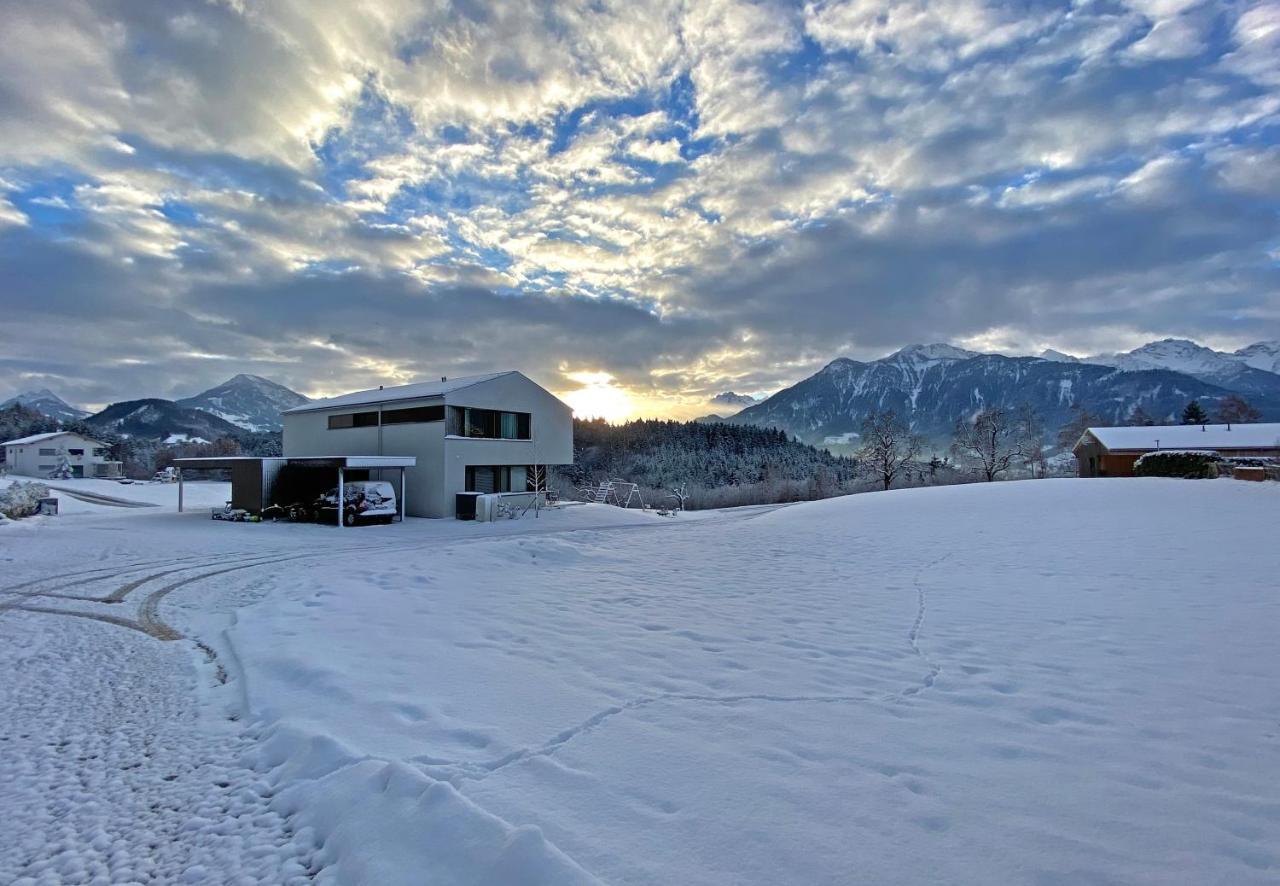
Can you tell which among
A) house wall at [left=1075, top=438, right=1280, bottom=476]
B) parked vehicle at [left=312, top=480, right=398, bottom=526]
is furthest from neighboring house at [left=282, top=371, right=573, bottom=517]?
house wall at [left=1075, top=438, right=1280, bottom=476]

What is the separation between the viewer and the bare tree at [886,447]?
44.2m

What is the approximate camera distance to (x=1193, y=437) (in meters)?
34.9

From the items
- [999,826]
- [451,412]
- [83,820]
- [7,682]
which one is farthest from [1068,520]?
[451,412]

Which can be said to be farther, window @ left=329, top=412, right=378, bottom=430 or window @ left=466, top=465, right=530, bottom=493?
window @ left=329, top=412, right=378, bottom=430

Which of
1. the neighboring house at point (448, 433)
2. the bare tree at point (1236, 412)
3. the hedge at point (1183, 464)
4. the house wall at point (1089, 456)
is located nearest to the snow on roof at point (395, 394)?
the neighboring house at point (448, 433)

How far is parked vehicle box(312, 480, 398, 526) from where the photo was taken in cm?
Result: 2144

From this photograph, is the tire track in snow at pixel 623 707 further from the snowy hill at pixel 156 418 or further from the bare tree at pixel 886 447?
the snowy hill at pixel 156 418

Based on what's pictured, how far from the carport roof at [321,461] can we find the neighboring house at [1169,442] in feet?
123

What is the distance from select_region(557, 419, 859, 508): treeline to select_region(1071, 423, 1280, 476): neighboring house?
17170 mm

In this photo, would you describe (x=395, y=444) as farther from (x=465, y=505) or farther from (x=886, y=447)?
(x=886, y=447)

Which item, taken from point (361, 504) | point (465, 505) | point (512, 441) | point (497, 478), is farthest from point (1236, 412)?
point (361, 504)

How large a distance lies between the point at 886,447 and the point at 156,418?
494 feet

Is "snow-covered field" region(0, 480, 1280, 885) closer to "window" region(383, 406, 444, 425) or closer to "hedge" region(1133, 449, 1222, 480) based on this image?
"window" region(383, 406, 444, 425)

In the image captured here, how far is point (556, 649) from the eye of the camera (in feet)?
19.6
